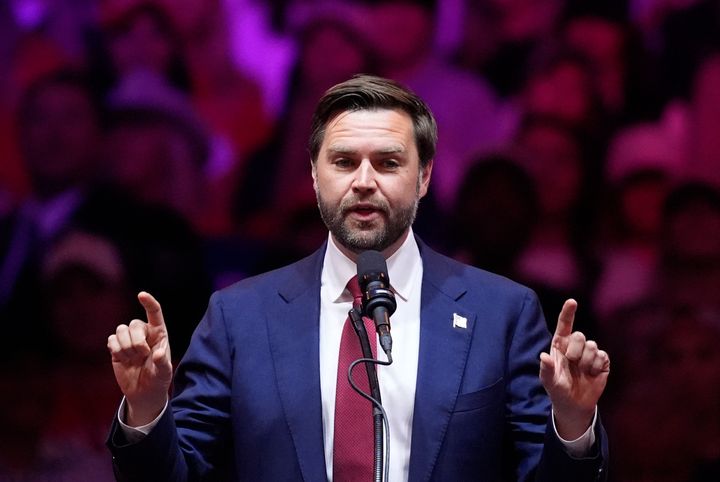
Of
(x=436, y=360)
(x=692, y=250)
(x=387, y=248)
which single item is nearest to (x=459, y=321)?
(x=436, y=360)

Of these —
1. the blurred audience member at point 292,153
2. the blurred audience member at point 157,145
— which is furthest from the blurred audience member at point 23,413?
the blurred audience member at point 292,153

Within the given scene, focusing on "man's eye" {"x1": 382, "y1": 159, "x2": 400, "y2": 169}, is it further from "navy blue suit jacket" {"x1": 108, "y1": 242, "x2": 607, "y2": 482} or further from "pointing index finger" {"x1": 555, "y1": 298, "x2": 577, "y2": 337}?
"pointing index finger" {"x1": 555, "y1": 298, "x2": 577, "y2": 337}

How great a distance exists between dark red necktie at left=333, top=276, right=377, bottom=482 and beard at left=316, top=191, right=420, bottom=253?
0.19 metres

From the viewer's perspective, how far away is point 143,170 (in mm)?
4281

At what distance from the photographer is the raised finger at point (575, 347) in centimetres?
214

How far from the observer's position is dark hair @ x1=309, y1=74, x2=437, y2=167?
2.57 metres

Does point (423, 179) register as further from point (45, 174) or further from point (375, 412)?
point (45, 174)

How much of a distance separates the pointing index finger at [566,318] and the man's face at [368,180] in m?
0.48

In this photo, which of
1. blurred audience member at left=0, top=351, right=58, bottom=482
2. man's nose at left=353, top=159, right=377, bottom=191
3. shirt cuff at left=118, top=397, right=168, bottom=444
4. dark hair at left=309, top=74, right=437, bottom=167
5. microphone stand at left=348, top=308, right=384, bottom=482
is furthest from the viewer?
blurred audience member at left=0, top=351, right=58, bottom=482

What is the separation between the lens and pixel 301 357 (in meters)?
2.43

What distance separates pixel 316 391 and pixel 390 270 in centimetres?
34

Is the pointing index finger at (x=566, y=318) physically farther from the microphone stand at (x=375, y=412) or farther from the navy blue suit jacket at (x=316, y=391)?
the microphone stand at (x=375, y=412)

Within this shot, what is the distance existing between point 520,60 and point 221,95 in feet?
3.78

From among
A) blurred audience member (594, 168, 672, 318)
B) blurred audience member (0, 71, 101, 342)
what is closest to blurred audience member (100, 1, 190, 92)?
blurred audience member (0, 71, 101, 342)
